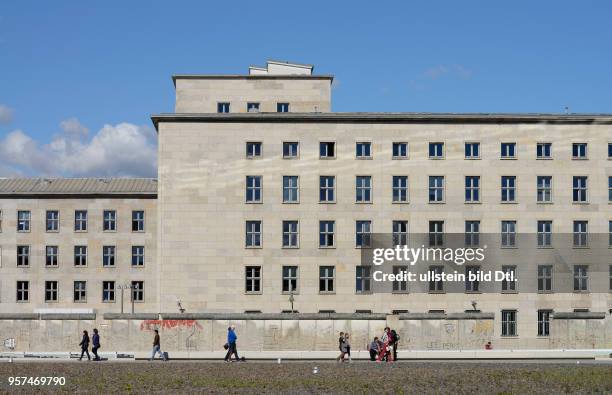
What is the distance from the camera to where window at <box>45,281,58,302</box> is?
8506 cm

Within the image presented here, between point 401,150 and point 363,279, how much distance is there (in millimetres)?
11035

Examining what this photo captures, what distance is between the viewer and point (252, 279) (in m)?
76.2

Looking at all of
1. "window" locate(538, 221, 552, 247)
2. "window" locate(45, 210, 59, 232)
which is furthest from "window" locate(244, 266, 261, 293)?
"window" locate(538, 221, 552, 247)

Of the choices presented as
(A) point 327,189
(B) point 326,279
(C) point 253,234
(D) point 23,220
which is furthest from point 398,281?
(D) point 23,220

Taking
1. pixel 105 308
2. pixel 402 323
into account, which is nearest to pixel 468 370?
pixel 402 323

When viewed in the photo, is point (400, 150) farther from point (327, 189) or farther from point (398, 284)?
point (398, 284)

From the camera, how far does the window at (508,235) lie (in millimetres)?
77562

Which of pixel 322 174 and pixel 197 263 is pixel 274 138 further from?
pixel 197 263

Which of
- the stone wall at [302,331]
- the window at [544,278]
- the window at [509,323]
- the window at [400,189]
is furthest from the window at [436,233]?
the stone wall at [302,331]

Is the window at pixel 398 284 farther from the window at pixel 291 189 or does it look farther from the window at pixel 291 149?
Result: the window at pixel 291 149

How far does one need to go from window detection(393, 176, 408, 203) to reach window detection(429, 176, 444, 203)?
2.06 meters

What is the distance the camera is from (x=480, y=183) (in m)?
77.8

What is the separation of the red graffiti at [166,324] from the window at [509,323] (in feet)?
94.1

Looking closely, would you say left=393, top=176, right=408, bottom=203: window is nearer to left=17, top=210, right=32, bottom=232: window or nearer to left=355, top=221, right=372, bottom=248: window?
left=355, top=221, right=372, bottom=248: window
